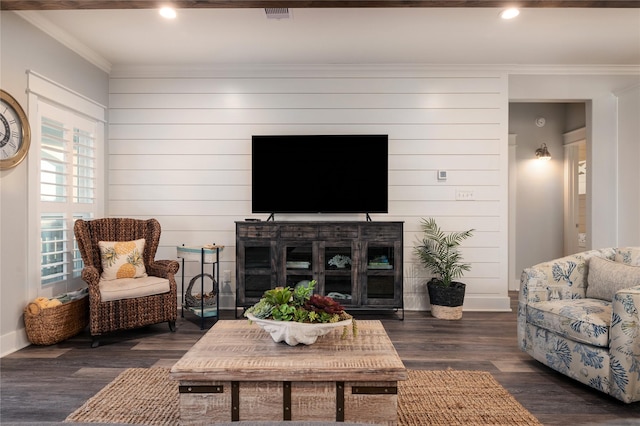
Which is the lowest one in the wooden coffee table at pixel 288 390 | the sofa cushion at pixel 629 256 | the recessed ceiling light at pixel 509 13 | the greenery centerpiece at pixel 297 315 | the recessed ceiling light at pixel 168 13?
the wooden coffee table at pixel 288 390

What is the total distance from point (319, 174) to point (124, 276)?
2.07m

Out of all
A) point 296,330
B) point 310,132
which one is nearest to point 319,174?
point 310,132

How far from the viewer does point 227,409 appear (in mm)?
1833

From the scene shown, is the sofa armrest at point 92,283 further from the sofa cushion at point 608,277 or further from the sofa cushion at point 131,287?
the sofa cushion at point 608,277

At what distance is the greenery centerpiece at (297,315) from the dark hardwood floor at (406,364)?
1083 millimetres

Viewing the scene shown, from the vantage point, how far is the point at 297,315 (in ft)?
6.84

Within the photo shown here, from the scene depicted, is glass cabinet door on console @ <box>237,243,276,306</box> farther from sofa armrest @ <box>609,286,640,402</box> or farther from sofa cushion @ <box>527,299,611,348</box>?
sofa armrest @ <box>609,286,640,402</box>

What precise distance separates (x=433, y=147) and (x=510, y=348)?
2.20 m

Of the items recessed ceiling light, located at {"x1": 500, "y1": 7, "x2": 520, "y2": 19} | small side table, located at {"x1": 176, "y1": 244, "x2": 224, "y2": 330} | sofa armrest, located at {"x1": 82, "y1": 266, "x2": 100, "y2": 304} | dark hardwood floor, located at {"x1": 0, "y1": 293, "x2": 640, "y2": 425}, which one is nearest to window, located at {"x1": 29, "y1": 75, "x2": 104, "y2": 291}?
sofa armrest, located at {"x1": 82, "y1": 266, "x2": 100, "y2": 304}

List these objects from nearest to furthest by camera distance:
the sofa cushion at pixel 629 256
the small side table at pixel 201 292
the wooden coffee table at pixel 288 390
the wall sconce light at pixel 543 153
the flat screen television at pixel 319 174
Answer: the wooden coffee table at pixel 288 390, the sofa cushion at pixel 629 256, the small side table at pixel 201 292, the flat screen television at pixel 319 174, the wall sconce light at pixel 543 153

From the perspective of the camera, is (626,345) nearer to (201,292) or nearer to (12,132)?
(201,292)

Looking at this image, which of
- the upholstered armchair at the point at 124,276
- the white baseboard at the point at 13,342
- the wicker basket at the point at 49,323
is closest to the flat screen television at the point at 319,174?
the upholstered armchair at the point at 124,276

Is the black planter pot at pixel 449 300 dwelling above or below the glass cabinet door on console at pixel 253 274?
below

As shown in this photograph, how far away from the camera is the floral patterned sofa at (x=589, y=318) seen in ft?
7.35
